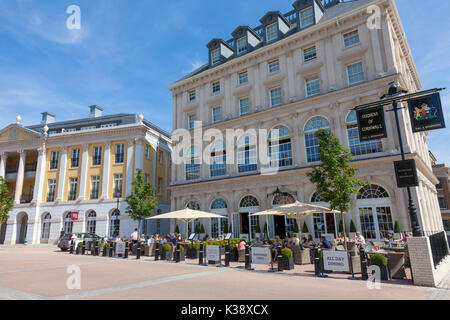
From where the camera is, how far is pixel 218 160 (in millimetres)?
28297

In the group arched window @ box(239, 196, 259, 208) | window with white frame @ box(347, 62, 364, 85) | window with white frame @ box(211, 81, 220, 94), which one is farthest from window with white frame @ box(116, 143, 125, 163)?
window with white frame @ box(347, 62, 364, 85)

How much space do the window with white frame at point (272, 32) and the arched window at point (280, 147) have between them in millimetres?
9299

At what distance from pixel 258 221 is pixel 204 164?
8.12m

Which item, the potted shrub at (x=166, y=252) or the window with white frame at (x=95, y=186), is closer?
the potted shrub at (x=166, y=252)

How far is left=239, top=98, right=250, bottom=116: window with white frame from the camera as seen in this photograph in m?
28.0

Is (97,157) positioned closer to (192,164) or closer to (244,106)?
(192,164)

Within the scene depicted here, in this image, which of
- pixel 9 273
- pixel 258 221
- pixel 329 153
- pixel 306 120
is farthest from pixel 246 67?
pixel 9 273

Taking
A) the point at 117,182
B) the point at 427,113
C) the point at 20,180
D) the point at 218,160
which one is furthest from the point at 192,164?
the point at 20,180

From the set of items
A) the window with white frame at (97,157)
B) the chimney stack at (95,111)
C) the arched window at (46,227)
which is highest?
the chimney stack at (95,111)

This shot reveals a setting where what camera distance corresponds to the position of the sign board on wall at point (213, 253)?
46.9ft

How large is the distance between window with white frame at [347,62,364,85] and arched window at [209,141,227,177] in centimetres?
1265

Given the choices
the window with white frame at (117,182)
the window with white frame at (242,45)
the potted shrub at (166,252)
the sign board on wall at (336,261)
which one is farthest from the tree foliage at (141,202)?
the sign board on wall at (336,261)

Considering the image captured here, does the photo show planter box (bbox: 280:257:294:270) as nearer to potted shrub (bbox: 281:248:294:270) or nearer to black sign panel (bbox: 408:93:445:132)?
potted shrub (bbox: 281:248:294:270)

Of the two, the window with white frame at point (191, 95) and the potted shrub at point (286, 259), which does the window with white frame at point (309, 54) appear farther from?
the potted shrub at point (286, 259)
